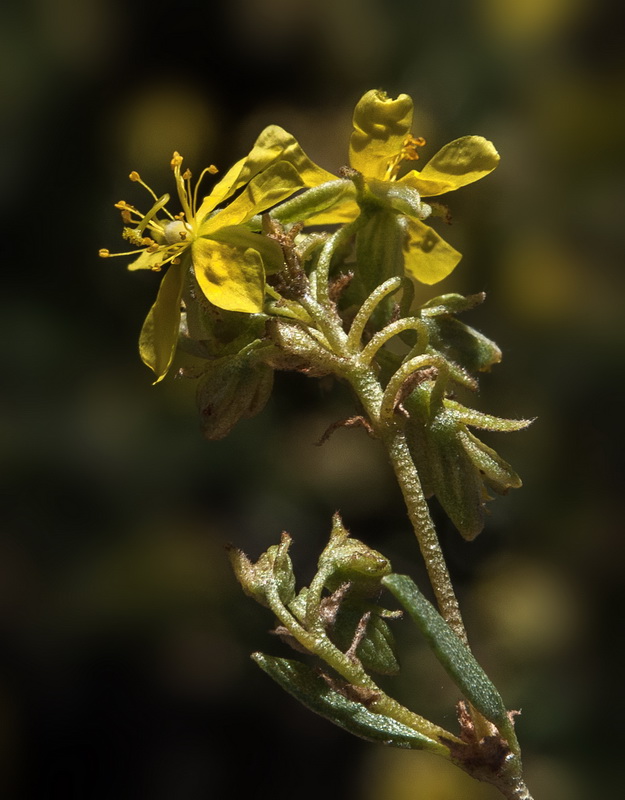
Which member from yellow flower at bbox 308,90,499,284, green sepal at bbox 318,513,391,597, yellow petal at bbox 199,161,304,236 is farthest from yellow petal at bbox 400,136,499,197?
green sepal at bbox 318,513,391,597

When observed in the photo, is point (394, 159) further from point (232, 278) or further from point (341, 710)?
point (341, 710)

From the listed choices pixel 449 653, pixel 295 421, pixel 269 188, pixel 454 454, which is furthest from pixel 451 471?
pixel 295 421

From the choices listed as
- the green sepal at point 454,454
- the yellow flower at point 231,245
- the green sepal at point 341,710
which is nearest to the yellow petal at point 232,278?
the yellow flower at point 231,245

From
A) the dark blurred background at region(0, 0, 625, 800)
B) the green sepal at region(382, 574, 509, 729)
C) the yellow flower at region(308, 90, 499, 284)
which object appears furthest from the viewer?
the dark blurred background at region(0, 0, 625, 800)

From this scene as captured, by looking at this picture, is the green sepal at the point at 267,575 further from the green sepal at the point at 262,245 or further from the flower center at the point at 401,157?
the flower center at the point at 401,157

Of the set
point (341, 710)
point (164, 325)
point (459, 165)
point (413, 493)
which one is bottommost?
point (341, 710)

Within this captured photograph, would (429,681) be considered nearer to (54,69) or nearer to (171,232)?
(171,232)

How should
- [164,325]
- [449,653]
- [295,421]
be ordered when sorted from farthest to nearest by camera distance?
[295,421], [164,325], [449,653]

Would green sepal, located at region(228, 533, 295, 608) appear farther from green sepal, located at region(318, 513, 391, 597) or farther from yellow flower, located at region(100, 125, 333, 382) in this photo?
yellow flower, located at region(100, 125, 333, 382)
